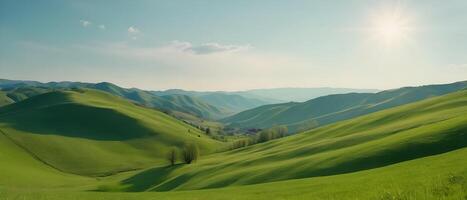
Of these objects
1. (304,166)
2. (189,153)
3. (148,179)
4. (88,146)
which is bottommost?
(148,179)

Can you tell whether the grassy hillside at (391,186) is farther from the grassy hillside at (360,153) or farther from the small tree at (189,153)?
the small tree at (189,153)

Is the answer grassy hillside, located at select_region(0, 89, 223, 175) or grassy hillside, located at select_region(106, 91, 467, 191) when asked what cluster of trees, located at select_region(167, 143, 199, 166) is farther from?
grassy hillside, located at select_region(0, 89, 223, 175)

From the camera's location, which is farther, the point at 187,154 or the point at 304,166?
the point at 187,154

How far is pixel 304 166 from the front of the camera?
56719 mm

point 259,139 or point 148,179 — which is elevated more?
point 259,139

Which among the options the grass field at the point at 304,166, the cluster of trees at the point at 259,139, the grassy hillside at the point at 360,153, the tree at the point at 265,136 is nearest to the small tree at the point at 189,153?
the grass field at the point at 304,166

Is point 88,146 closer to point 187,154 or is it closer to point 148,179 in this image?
point 187,154

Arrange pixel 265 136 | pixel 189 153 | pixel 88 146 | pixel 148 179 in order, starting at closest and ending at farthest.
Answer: pixel 148 179
pixel 189 153
pixel 88 146
pixel 265 136

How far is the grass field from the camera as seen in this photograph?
31.1 m

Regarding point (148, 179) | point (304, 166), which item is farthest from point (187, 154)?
point (304, 166)

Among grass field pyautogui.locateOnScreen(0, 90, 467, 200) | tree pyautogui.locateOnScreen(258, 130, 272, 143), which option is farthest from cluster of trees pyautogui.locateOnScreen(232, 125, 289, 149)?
grass field pyautogui.locateOnScreen(0, 90, 467, 200)

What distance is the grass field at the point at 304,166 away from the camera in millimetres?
31109

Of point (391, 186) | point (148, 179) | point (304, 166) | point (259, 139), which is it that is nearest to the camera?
point (391, 186)

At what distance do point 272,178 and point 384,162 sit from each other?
51.3 feet
